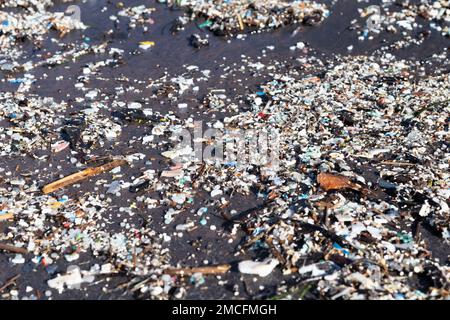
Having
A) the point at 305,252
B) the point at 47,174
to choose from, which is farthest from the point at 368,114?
the point at 47,174

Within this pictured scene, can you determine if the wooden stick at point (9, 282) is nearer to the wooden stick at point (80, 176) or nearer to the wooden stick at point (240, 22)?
the wooden stick at point (80, 176)

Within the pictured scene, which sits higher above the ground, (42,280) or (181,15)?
(181,15)

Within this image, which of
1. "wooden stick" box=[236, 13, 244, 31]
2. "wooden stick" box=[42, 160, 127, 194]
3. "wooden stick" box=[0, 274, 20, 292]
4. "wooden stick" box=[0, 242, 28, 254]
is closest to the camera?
"wooden stick" box=[0, 274, 20, 292]

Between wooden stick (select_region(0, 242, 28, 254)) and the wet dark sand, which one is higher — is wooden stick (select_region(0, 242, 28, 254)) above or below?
below

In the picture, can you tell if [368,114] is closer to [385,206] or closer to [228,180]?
[385,206]

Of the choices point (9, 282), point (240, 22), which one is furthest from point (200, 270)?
point (240, 22)

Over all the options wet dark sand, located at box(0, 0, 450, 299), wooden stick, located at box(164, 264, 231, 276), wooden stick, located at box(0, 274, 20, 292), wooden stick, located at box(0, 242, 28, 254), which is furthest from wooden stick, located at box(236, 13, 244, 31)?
wooden stick, located at box(0, 274, 20, 292)

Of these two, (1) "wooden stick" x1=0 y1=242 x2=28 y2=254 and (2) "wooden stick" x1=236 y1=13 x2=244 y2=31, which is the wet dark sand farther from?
(2) "wooden stick" x1=236 y1=13 x2=244 y2=31

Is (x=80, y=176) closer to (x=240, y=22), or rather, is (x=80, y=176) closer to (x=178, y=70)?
(x=178, y=70)

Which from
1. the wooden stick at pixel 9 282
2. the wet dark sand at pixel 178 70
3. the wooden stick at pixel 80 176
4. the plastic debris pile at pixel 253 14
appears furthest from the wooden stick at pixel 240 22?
the wooden stick at pixel 9 282
